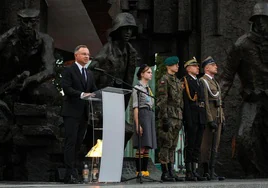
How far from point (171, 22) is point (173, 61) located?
4.80 metres

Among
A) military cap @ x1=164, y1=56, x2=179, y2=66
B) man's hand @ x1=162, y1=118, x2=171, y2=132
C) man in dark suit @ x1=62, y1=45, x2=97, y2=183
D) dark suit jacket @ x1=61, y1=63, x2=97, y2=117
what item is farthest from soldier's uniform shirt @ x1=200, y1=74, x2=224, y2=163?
dark suit jacket @ x1=61, y1=63, x2=97, y2=117

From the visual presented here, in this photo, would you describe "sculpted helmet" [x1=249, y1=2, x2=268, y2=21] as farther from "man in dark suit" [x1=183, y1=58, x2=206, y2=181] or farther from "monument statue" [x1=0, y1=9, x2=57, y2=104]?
"monument statue" [x1=0, y1=9, x2=57, y2=104]

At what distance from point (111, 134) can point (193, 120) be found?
2.35 m

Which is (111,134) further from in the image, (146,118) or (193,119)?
(193,119)

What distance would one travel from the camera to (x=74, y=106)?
10430mm

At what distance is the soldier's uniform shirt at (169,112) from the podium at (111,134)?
153 centimetres

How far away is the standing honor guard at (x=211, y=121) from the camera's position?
474 inches

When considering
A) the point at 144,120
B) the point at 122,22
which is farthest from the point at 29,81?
the point at 144,120

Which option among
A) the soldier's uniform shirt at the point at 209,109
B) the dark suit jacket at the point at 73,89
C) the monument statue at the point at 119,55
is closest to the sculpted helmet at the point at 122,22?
the monument statue at the point at 119,55

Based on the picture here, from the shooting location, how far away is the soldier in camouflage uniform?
37.3ft

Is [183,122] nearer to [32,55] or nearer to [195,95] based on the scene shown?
A: [195,95]

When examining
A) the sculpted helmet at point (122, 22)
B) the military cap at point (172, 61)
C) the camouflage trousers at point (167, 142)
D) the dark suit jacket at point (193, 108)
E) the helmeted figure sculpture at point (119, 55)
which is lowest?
the camouflage trousers at point (167, 142)

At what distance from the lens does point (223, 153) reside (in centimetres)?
1491

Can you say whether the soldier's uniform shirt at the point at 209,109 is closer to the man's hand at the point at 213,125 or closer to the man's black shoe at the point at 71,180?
the man's hand at the point at 213,125
